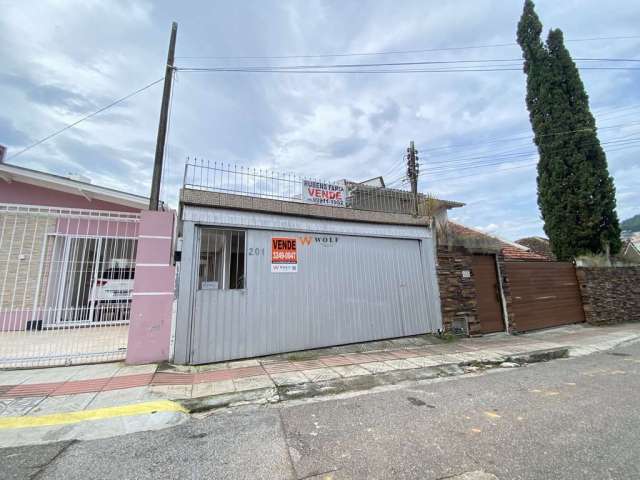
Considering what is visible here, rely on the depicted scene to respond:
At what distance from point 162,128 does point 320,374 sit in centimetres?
586

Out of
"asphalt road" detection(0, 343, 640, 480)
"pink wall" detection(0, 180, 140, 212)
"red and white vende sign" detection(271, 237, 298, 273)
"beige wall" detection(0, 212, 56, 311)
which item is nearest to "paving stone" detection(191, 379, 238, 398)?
"asphalt road" detection(0, 343, 640, 480)

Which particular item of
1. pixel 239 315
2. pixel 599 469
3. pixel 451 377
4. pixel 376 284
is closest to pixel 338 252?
pixel 376 284

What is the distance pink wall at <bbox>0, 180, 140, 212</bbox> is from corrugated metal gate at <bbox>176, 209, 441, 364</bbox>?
6.43 m

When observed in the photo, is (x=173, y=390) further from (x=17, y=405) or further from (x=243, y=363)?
(x=17, y=405)

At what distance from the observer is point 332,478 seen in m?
2.14

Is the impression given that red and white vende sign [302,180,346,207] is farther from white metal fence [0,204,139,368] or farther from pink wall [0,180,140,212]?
pink wall [0,180,140,212]

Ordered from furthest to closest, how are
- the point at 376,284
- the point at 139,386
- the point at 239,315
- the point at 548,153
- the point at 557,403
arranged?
the point at 548,153 < the point at 376,284 < the point at 239,315 < the point at 139,386 < the point at 557,403

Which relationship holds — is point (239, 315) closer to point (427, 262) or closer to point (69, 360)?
point (69, 360)

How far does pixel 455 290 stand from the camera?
769cm

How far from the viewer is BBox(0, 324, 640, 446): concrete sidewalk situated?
9.95ft

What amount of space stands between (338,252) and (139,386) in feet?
14.4

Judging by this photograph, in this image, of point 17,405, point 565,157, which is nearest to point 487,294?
point 565,157

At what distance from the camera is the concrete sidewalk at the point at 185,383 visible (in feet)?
9.95

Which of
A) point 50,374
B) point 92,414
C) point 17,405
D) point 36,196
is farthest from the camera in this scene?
point 36,196
